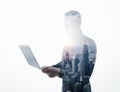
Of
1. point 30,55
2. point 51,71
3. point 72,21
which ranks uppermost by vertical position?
point 72,21

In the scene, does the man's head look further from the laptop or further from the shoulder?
the laptop

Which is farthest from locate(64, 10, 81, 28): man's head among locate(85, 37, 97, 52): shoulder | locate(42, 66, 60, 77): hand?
locate(42, 66, 60, 77): hand

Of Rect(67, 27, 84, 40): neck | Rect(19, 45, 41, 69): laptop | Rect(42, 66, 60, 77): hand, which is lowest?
→ Rect(42, 66, 60, 77): hand

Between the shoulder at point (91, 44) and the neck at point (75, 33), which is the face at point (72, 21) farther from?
the shoulder at point (91, 44)

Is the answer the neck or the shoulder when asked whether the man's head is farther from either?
the shoulder

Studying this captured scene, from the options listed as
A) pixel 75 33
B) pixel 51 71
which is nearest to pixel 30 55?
pixel 51 71

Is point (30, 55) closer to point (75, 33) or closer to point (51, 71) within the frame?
point (51, 71)

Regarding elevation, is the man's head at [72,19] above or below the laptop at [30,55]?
above

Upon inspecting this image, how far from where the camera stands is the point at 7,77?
368 cm

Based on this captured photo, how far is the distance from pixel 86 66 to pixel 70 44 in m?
0.16

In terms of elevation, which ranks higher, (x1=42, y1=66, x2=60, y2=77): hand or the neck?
the neck

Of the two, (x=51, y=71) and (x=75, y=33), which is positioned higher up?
(x=75, y=33)

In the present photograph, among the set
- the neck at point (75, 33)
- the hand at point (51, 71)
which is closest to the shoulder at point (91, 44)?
the neck at point (75, 33)

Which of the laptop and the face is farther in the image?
the face
